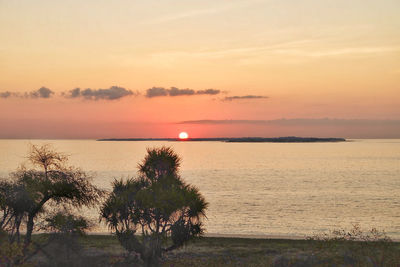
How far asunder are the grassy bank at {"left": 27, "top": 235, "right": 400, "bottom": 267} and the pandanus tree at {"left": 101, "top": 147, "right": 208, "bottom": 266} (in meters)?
2.28

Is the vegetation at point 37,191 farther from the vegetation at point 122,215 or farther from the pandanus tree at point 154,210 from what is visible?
the pandanus tree at point 154,210

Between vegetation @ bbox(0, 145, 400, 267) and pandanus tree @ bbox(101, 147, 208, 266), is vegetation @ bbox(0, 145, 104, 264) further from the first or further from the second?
pandanus tree @ bbox(101, 147, 208, 266)

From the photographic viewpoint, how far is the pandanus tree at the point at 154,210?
24922mm

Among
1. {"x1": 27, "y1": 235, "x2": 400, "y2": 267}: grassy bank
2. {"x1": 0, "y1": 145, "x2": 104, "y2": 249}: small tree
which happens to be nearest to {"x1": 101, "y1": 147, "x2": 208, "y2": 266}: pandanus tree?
{"x1": 0, "y1": 145, "x2": 104, "y2": 249}: small tree

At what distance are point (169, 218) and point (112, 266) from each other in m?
4.89

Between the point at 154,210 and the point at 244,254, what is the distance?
10081 mm

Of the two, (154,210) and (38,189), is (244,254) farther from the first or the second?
(38,189)

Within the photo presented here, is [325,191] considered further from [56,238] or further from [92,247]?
[56,238]

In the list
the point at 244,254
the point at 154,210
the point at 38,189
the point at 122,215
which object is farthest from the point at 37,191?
the point at 244,254

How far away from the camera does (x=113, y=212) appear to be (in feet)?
83.7

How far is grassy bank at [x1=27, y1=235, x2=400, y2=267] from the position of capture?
26.1m

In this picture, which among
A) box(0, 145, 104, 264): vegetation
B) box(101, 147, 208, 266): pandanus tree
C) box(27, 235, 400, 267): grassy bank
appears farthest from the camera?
box(27, 235, 400, 267): grassy bank

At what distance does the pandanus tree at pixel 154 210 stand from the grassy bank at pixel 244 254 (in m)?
2.28

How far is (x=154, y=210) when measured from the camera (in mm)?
25625
